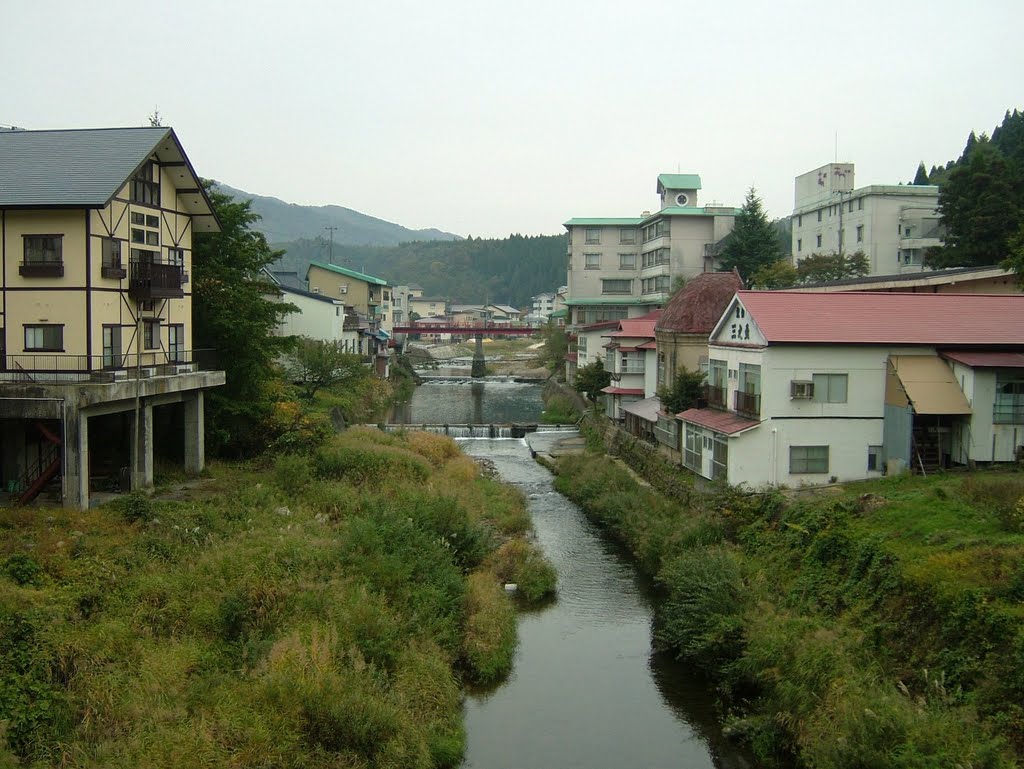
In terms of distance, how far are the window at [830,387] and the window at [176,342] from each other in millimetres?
16181

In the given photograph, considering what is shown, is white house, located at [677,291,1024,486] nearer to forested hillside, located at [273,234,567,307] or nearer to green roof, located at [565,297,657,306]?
green roof, located at [565,297,657,306]

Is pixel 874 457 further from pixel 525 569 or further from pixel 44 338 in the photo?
pixel 44 338

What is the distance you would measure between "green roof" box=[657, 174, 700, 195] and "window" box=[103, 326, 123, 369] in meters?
42.3

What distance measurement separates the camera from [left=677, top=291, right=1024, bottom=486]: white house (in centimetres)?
2016

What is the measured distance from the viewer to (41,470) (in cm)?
2042

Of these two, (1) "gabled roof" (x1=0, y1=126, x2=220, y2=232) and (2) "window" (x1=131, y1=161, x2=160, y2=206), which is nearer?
(1) "gabled roof" (x1=0, y1=126, x2=220, y2=232)

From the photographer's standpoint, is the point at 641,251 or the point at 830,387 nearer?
the point at 830,387

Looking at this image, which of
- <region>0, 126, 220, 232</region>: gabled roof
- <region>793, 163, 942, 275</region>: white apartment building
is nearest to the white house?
<region>0, 126, 220, 232</region>: gabled roof

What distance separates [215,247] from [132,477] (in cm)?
967

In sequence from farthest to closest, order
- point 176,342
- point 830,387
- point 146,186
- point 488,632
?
1. point 176,342
2. point 146,186
3. point 830,387
4. point 488,632

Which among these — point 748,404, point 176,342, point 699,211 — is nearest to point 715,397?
point 748,404

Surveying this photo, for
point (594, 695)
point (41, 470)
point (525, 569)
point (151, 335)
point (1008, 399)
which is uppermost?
point (151, 335)

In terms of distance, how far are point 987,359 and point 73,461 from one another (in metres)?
19.9

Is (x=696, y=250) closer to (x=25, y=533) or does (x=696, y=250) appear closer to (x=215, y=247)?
(x=215, y=247)
